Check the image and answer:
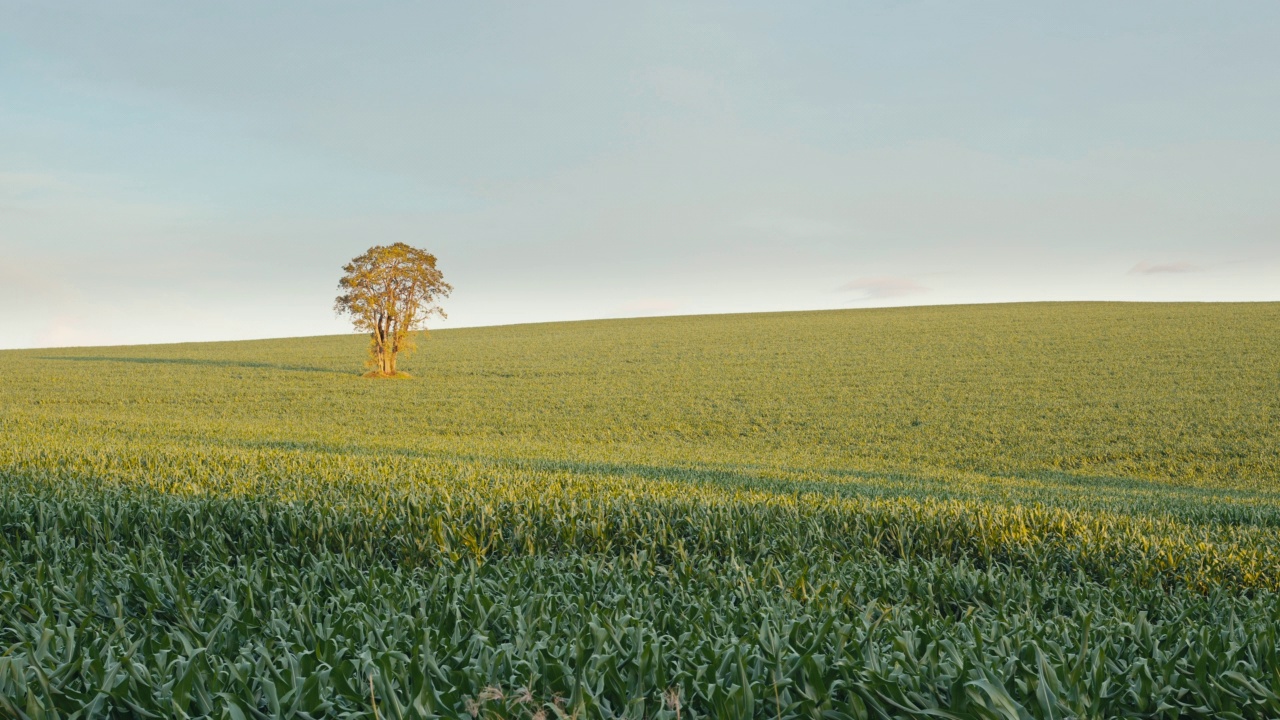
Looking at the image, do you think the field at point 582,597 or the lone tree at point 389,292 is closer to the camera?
the field at point 582,597

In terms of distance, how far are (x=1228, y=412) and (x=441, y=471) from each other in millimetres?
28476

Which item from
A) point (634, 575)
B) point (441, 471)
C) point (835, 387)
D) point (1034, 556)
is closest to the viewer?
point (634, 575)

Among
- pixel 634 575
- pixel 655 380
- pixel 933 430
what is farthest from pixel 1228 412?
pixel 634 575

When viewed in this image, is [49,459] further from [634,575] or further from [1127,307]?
[1127,307]

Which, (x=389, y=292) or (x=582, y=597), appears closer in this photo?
(x=582, y=597)

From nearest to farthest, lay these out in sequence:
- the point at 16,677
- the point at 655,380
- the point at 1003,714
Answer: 1. the point at 1003,714
2. the point at 16,677
3. the point at 655,380

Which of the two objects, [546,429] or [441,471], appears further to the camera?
→ [546,429]

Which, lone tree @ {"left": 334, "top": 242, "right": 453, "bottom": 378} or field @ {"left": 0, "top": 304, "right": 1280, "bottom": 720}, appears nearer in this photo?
field @ {"left": 0, "top": 304, "right": 1280, "bottom": 720}

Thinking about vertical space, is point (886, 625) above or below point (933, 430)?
above

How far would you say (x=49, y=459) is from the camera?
352 inches

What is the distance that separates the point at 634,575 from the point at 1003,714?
93.7 inches

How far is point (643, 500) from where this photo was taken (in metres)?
6.34

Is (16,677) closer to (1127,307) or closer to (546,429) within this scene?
(546,429)

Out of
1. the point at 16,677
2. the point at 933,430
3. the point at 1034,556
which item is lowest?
the point at 933,430
